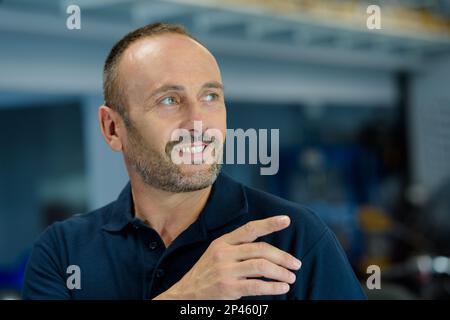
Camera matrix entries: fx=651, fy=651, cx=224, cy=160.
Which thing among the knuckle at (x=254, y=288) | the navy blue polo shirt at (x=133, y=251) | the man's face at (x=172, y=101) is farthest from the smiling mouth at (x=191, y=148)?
the knuckle at (x=254, y=288)

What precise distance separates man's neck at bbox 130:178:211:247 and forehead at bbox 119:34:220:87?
7.1 inches

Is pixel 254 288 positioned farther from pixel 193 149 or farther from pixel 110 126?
pixel 110 126

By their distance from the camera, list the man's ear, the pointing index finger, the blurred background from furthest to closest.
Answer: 1. the blurred background
2. the man's ear
3. the pointing index finger

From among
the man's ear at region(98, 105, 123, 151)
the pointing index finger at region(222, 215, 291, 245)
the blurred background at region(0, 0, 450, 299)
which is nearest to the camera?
the pointing index finger at region(222, 215, 291, 245)

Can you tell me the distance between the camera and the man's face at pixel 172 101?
0.96 meters

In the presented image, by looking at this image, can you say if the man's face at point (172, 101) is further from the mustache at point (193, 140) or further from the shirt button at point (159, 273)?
the shirt button at point (159, 273)

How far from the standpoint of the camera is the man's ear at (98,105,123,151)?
3.31ft

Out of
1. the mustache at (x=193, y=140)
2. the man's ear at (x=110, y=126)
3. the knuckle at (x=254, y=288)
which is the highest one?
the man's ear at (x=110, y=126)

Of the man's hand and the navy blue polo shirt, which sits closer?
the man's hand

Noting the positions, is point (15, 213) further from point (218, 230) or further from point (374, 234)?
point (218, 230)

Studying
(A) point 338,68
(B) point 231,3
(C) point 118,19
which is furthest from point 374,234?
(C) point 118,19

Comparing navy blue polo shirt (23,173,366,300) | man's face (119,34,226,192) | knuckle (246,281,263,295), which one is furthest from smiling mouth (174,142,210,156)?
knuckle (246,281,263,295)

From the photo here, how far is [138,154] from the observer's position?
1.01 metres

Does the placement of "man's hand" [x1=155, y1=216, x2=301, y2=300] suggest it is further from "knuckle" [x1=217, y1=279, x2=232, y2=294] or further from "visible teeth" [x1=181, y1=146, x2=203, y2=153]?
"visible teeth" [x1=181, y1=146, x2=203, y2=153]
